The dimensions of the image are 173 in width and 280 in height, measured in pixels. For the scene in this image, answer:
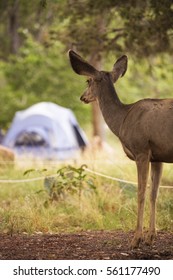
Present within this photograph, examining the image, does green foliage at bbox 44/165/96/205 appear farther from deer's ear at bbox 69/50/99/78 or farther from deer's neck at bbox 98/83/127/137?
deer's ear at bbox 69/50/99/78

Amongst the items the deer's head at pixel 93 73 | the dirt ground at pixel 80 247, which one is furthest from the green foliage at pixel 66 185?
the deer's head at pixel 93 73

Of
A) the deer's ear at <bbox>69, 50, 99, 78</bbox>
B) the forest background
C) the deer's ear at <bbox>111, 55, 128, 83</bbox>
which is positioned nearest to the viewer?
the deer's ear at <bbox>69, 50, 99, 78</bbox>

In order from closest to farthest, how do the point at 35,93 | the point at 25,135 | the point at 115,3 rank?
1. the point at 115,3
2. the point at 25,135
3. the point at 35,93

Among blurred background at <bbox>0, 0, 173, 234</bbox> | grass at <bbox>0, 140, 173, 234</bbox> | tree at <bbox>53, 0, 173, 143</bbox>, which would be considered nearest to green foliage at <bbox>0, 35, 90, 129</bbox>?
blurred background at <bbox>0, 0, 173, 234</bbox>

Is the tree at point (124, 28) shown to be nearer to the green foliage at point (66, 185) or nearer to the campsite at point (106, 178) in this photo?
the campsite at point (106, 178)

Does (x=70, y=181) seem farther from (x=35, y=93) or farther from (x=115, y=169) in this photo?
(x=35, y=93)

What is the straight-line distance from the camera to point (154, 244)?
866 cm

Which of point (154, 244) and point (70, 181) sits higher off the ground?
point (70, 181)

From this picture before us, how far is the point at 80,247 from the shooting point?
8469 millimetres

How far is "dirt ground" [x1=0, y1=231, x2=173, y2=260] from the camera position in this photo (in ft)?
26.0

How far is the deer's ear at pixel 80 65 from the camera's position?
8.73m

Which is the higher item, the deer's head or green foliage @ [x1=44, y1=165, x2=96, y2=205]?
the deer's head

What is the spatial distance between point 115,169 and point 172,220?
13.1 ft

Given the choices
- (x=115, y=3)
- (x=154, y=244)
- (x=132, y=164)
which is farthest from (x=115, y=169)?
(x=154, y=244)
